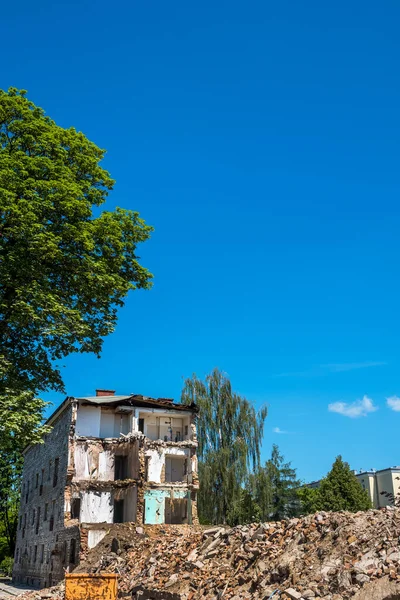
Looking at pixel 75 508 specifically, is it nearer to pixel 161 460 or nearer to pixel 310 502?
pixel 161 460

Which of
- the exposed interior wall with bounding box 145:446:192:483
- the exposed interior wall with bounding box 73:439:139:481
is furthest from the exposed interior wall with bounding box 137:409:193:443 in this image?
the exposed interior wall with bounding box 73:439:139:481

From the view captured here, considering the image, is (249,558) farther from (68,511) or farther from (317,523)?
(68,511)

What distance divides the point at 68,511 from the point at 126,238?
21.0 meters

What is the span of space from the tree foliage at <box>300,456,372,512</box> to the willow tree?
629 cm

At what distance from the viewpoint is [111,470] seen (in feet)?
133

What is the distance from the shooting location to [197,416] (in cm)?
4850

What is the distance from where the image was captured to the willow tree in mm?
46188

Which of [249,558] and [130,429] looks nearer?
[249,558]

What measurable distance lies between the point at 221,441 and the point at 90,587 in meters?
32.9

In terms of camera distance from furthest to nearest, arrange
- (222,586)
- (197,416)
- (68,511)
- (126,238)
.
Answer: (197,416), (68,511), (126,238), (222,586)

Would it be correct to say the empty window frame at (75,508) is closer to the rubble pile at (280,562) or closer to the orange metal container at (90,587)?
the rubble pile at (280,562)

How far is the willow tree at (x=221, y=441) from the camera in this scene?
152ft

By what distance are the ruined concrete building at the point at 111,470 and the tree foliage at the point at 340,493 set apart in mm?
9957

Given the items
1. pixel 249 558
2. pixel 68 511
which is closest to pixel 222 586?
pixel 249 558
